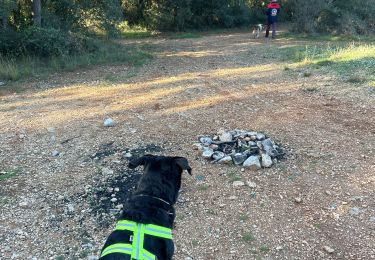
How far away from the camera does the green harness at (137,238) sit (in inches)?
104

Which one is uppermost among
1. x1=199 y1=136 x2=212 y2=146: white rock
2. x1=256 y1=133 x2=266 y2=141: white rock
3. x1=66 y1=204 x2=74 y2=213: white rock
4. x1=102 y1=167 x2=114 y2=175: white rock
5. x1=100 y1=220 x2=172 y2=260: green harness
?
x1=100 y1=220 x2=172 y2=260: green harness

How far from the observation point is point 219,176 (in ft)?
17.0

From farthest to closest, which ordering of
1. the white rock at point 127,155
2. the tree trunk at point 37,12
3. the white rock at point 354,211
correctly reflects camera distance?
the tree trunk at point 37,12 < the white rock at point 127,155 < the white rock at point 354,211

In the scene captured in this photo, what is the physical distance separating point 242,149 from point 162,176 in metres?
2.53

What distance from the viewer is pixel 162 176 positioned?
3305 mm

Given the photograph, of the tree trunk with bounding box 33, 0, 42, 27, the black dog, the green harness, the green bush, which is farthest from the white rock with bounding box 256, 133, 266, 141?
the tree trunk with bounding box 33, 0, 42, 27

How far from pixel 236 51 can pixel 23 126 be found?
8705 mm

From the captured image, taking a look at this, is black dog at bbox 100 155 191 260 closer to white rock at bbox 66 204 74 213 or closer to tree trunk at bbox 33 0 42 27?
white rock at bbox 66 204 74 213

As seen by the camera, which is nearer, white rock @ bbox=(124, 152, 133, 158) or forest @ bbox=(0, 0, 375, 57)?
white rock @ bbox=(124, 152, 133, 158)

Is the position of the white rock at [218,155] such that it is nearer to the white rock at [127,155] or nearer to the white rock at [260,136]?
the white rock at [260,136]

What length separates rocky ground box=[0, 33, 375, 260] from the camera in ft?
13.5

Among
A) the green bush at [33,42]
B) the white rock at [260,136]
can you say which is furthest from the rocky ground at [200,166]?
the green bush at [33,42]

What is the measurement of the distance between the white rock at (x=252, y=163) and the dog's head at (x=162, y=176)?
6.87ft

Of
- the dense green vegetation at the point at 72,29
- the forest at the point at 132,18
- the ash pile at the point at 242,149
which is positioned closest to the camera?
the ash pile at the point at 242,149
